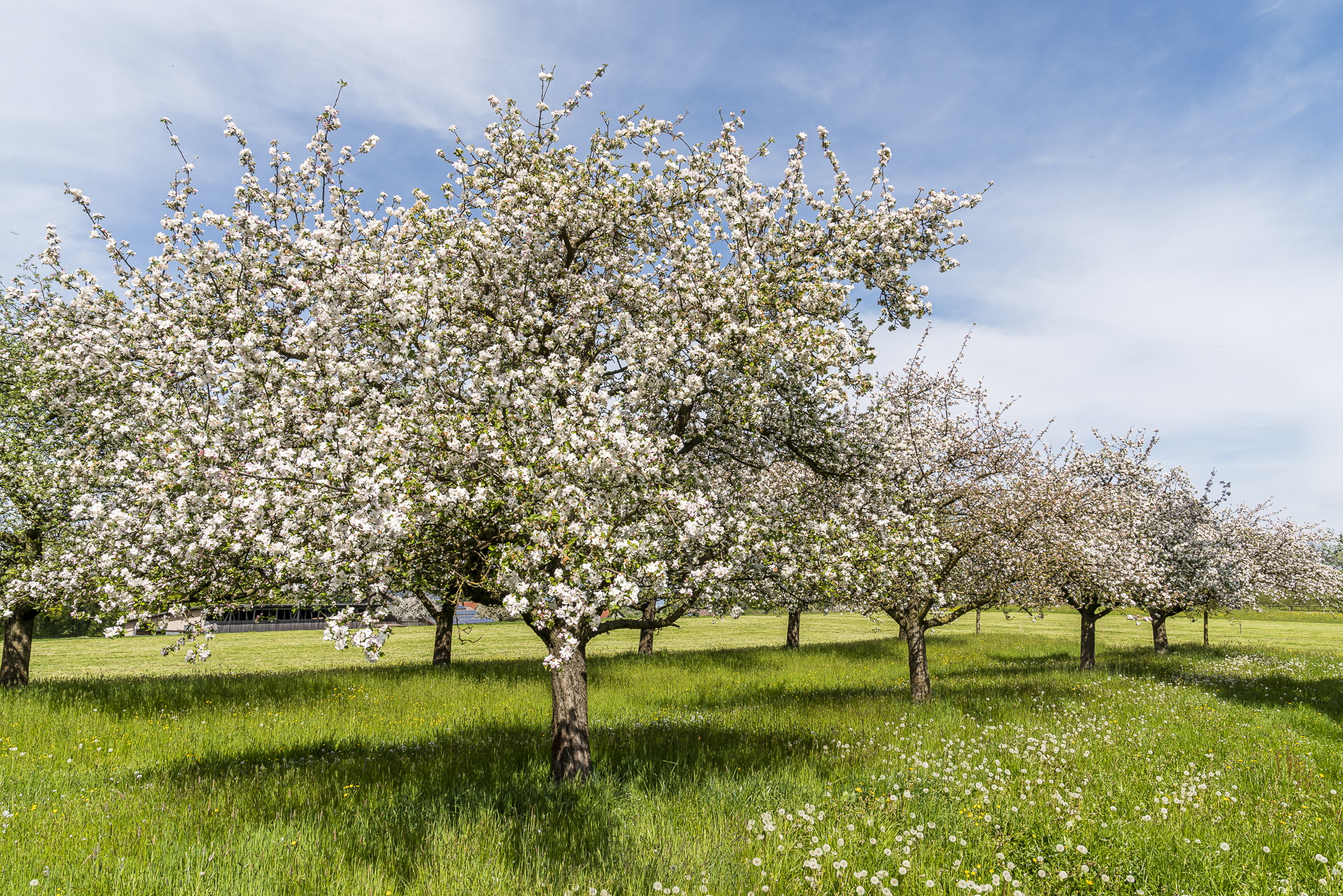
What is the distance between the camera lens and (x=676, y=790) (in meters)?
9.78

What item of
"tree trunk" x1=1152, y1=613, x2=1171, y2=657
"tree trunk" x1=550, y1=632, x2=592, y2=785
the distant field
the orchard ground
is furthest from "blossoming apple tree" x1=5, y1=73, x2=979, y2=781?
"tree trunk" x1=1152, y1=613, x2=1171, y2=657

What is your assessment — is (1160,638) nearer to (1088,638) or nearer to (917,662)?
(1088,638)

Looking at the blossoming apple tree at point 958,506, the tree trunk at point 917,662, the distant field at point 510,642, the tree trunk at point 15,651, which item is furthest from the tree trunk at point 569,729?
the tree trunk at point 15,651

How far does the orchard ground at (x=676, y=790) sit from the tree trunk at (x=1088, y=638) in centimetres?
628

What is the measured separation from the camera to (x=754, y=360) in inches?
385

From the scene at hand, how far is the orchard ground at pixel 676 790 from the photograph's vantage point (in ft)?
22.8

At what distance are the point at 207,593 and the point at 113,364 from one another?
4312 millimetres

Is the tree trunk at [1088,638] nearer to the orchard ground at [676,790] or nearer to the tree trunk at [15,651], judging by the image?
the orchard ground at [676,790]

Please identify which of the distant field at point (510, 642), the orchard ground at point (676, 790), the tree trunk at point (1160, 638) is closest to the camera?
the orchard ground at point (676, 790)

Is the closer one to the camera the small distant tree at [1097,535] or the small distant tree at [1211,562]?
the small distant tree at [1097,535]

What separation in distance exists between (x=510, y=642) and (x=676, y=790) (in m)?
43.5

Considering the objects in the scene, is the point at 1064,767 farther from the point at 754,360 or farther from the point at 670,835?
the point at 754,360

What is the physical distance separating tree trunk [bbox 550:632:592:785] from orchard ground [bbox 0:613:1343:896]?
38 cm

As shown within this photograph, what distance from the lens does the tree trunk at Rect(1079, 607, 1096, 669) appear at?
28375 millimetres
